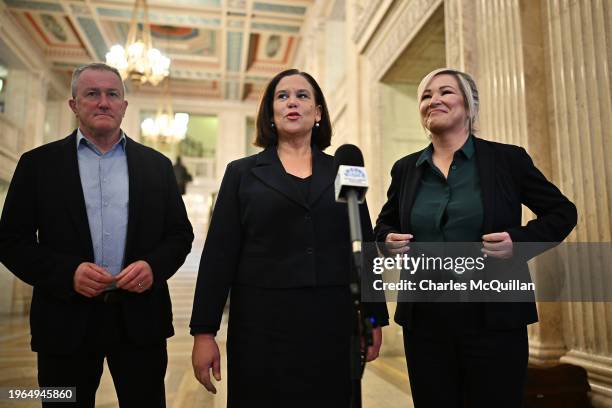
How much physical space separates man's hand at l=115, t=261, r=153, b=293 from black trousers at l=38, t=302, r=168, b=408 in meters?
0.10

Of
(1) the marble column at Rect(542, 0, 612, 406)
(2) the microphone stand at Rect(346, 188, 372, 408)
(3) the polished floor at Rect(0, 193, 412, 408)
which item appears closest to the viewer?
(2) the microphone stand at Rect(346, 188, 372, 408)

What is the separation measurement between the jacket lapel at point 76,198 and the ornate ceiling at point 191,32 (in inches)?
342

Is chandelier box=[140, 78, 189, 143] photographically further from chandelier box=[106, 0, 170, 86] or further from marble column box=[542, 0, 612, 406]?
marble column box=[542, 0, 612, 406]

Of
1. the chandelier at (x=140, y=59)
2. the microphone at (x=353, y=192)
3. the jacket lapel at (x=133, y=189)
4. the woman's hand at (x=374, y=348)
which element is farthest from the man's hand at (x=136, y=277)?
the chandelier at (x=140, y=59)

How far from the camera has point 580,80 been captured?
2.63m

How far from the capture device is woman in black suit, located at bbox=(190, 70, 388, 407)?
55.9 inches

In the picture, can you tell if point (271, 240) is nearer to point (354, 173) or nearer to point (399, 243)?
point (399, 243)

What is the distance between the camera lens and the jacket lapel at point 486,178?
1.43 metres

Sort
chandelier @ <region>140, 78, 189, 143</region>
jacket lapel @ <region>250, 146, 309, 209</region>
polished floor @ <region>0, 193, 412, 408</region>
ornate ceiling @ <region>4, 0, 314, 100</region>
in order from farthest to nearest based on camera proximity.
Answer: chandelier @ <region>140, 78, 189, 143</region> → ornate ceiling @ <region>4, 0, 314, 100</region> → polished floor @ <region>0, 193, 412, 408</region> → jacket lapel @ <region>250, 146, 309, 209</region>

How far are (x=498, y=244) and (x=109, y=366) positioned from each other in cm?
128

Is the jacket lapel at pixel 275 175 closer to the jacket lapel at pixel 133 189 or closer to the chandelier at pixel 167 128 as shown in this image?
the jacket lapel at pixel 133 189

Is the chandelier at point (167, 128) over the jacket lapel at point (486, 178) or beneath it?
over

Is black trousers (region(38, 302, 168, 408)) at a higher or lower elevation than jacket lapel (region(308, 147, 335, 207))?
lower

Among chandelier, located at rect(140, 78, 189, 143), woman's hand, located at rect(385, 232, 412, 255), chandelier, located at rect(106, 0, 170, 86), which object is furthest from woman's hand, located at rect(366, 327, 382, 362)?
chandelier, located at rect(140, 78, 189, 143)
